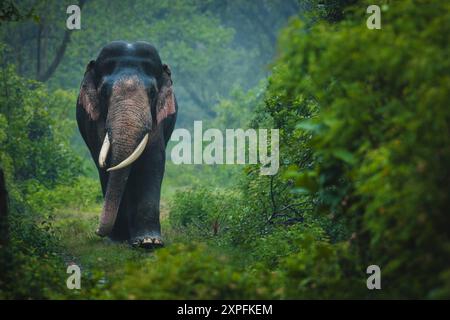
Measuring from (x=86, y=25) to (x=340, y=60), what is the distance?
25912mm

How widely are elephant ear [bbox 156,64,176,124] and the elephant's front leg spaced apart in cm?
38

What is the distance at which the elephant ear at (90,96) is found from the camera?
13.0 m

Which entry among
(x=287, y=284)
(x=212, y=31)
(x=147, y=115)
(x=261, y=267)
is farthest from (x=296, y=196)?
(x=212, y=31)

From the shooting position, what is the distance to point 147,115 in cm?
1233

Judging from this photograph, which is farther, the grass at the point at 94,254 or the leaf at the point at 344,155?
the grass at the point at 94,254

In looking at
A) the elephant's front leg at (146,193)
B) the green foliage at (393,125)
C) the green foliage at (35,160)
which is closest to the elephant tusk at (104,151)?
the elephant's front leg at (146,193)

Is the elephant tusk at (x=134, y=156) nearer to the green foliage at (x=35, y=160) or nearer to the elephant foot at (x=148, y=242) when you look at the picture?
the elephant foot at (x=148, y=242)

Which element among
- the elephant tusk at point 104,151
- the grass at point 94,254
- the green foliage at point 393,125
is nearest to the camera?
the green foliage at point 393,125

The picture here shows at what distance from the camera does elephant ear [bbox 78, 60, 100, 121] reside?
13.0 meters

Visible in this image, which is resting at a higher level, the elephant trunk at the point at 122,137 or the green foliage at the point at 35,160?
the green foliage at the point at 35,160

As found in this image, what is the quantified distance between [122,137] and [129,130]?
0.12m

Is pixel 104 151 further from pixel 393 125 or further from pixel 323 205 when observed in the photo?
pixel 393 125

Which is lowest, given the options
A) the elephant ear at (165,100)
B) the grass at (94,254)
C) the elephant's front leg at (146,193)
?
the grass at (94,254)

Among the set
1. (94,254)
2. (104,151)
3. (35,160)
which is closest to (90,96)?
(104,151)
